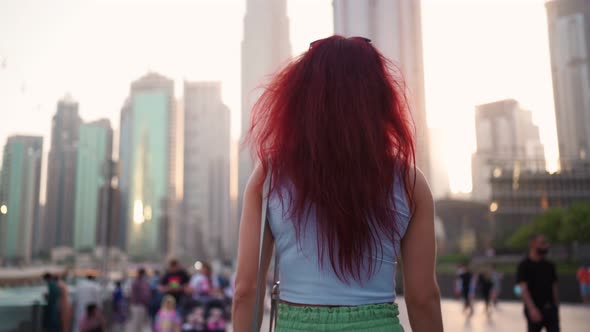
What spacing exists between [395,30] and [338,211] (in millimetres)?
5732

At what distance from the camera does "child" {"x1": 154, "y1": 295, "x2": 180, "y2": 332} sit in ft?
28.6

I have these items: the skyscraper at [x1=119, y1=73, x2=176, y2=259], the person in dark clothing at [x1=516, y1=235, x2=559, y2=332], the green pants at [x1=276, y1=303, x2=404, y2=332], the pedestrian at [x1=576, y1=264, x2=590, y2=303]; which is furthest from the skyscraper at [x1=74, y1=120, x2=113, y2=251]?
the skyscraper at [x1=119, y1=73, x2=176, y2=259]

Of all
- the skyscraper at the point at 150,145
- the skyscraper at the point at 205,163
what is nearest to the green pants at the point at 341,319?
the skyscraper at the point at 205,163

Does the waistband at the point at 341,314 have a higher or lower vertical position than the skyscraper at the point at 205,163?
lower

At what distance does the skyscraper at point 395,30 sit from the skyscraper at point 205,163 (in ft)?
360

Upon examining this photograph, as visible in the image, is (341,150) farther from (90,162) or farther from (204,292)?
(90,162)

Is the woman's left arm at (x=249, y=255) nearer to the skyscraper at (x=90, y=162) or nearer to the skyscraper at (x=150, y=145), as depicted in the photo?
the skyscraper at (x=90, y=162)

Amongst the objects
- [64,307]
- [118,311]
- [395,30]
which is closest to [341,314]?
[395,30]

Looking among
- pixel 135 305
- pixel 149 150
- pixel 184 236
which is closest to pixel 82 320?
pixel 135 305

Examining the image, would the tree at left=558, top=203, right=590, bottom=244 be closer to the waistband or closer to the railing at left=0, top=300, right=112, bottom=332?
the railing at left=0, top=300, right=112, bottom=332

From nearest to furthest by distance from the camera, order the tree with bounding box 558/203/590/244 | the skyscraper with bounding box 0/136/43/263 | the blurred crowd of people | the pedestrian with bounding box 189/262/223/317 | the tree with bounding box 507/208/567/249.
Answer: the skyscraper with bounding box 0/136/43/263 < the blurred crowd of people < the pedestrian with bounding box 189/262/223/317 < the tree with bounding box 558/203/590/244 < the tree with bounding box 507/208/567/249

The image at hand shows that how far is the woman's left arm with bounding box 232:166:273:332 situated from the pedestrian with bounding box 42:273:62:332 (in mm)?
7800

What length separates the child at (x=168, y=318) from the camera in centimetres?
873

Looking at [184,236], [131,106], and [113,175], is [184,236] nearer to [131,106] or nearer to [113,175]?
[131,106]
